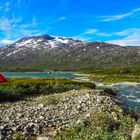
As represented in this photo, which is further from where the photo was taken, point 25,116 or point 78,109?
point 78,109

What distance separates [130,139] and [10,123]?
27.9 feet

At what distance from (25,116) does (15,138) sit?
6.78 m

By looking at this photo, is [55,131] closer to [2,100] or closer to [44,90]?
[2,100]

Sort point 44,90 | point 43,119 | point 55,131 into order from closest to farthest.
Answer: point 55,131, point 43,119, point 44,90

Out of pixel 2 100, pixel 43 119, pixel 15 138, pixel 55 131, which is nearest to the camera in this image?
pixel 15 138

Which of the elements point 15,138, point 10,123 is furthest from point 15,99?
point 15,138

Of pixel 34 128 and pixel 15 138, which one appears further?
pixel 34 128

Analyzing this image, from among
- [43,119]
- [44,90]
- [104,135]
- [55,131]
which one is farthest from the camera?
[44,90]

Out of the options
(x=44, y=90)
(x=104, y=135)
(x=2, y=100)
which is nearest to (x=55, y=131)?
(x=104, y=135)

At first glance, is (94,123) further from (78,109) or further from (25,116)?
(78,109)

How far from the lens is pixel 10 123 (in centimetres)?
2364

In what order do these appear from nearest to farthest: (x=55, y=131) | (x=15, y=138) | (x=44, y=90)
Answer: (x=15, y=138)
(x=55, y=131)
(x=44, y=90)

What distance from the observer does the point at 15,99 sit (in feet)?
156

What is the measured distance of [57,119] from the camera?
2641 cm
